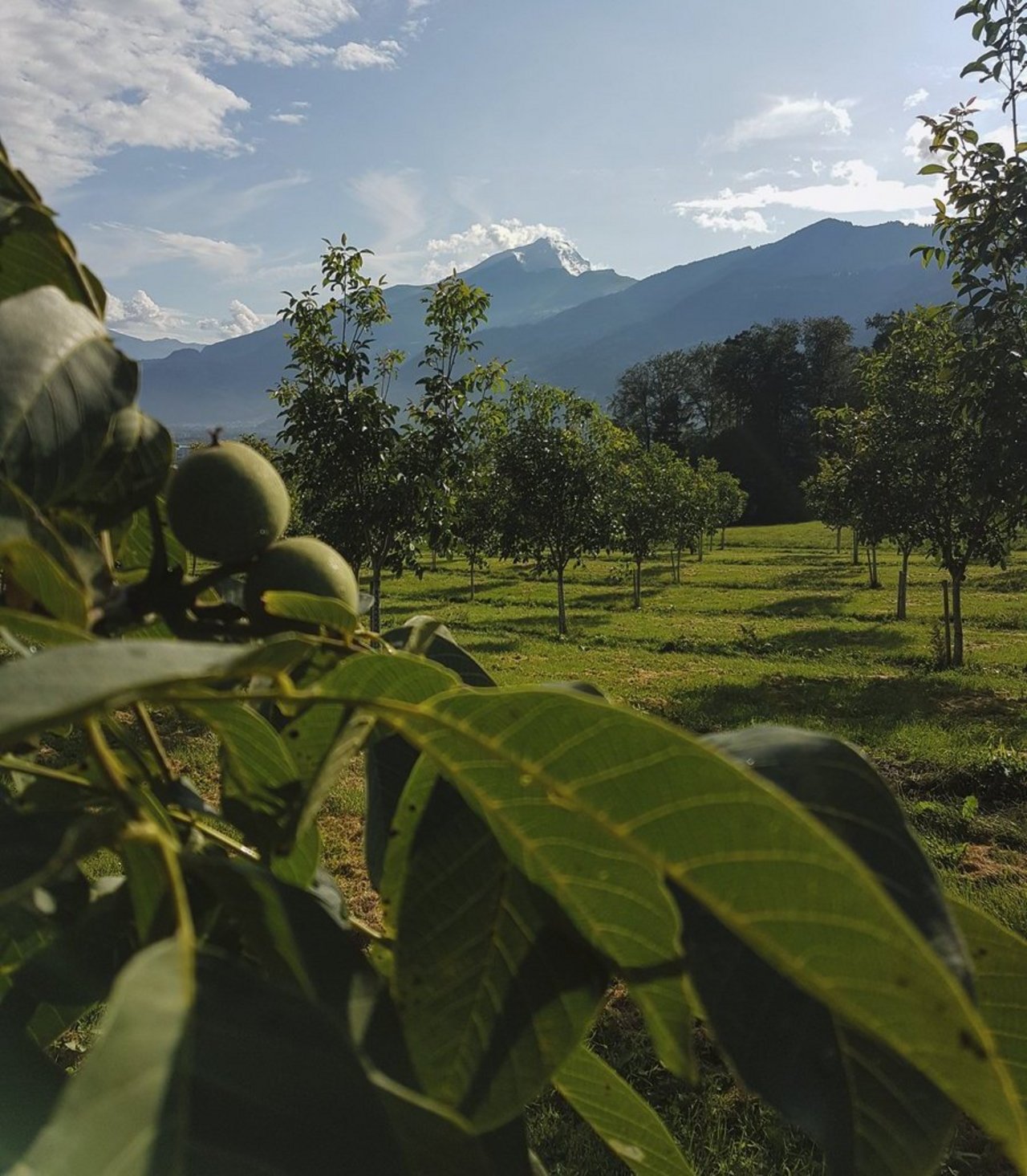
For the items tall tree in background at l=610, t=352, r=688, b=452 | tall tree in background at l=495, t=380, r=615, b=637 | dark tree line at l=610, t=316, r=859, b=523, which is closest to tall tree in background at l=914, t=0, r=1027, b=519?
tall tree in background at l=495, t=380, r=615, b=637

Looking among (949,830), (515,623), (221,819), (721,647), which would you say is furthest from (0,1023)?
(515,623)

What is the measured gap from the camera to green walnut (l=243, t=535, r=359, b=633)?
2.63ft

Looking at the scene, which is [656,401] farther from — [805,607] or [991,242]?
[991,242]

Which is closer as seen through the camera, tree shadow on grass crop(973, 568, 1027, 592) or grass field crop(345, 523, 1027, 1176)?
grass field crop(345, 523, 1027, 1176)

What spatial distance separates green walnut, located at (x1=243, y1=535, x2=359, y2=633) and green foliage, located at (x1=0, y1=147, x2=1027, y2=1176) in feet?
0.17

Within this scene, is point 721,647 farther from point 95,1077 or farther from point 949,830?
point 95,1077

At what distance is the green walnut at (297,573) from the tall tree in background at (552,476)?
18.8 meters

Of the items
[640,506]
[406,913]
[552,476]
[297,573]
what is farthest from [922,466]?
[406,913]

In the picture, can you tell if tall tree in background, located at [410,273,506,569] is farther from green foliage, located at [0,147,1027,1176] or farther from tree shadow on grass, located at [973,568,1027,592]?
tree shadow on grass, located at [973,568,1027,592]

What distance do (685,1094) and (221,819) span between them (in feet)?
13.5

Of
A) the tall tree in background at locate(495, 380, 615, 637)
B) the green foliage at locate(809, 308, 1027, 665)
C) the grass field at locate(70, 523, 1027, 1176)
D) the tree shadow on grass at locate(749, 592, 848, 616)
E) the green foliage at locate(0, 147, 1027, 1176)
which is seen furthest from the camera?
the tree shadow on grass at locate(749, 592, 848, 616)

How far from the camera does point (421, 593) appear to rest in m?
26.1

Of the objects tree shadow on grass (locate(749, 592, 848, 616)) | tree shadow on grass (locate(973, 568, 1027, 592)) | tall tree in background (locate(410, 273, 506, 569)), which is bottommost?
tree shadow on grass (locate(749, 592, 848, 616))

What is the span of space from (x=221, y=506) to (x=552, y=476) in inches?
764
